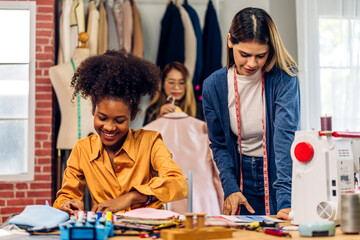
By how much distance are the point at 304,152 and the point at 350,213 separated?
9.4 inches

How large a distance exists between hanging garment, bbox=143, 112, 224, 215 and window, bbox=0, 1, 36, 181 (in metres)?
1.13

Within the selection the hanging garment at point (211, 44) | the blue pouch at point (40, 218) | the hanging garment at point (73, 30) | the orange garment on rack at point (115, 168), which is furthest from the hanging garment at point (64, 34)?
the blue pouch at point (40, 218)

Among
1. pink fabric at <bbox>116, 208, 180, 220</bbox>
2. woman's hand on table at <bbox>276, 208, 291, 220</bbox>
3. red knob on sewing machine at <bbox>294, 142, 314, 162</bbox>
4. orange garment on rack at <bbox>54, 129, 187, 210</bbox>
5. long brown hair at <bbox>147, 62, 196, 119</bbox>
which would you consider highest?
long brown hair at <bbox>147, 62, 196, 119</bbox>

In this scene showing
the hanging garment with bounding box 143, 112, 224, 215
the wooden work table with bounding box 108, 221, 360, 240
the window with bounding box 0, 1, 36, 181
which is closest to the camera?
the wooden work table with bounding box 108, 221, 360, 240

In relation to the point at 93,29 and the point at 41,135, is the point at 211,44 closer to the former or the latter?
the point at 93,29

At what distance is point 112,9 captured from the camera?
14.2 feet

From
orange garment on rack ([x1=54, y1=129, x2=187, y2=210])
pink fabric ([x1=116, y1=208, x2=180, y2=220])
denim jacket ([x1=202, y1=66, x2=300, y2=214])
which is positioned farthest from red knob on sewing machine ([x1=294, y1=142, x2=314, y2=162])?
orange garment on rack ([x1=54, y1=129, x2=187, y2=210])

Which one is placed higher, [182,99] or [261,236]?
[182,99]

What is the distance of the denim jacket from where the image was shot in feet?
6.00

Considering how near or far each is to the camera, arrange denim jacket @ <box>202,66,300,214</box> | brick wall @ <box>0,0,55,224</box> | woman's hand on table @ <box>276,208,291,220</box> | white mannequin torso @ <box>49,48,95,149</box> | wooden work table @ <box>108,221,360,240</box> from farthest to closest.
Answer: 1. brick wall @ <box>0,0,55,224</box>
2. white mannequin torso @ <box>49,48,95,149</box>
3. denim jacket @ <box>202,66,300,214</box>
4. woman's hand on table @ <box>276,208,291,220</box>
5. wooden work table @ <box>108,221,360,240</box>

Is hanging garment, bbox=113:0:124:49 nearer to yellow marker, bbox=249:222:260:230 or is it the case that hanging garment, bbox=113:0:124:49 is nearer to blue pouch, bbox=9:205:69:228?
blue pouch, bbox=9:205:69:228

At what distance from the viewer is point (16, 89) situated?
4051 millimetres

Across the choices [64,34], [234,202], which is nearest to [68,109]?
[64,34]

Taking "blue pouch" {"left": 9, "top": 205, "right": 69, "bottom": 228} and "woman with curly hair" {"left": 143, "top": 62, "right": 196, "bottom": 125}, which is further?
"woman with curly hair" {"left": 143, "top": 62, "right": 196, "bottom": 125}
